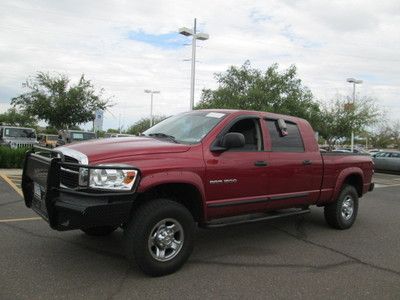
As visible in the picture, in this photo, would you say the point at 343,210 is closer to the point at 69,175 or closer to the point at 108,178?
the point at 108,178

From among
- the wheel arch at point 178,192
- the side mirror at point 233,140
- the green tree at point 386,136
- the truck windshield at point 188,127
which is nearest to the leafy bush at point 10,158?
the truck windshield at point 188,127

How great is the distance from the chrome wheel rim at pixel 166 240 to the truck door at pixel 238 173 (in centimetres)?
56

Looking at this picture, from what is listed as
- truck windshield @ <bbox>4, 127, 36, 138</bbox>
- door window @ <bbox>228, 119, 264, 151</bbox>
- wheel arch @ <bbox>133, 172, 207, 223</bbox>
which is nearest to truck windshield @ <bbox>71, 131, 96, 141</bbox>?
truck windshield @ <bbox>4, 127, 36, 138</bbox>

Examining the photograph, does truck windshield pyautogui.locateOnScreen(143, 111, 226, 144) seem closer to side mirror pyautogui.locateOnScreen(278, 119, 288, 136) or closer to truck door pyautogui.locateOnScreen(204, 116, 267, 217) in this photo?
truck door pyautogui.locateOnScreen(204, 116, 267, 217)

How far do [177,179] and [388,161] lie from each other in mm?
21929

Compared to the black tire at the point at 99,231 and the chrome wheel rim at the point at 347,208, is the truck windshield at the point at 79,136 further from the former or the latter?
the chrome wheel rim at the point at 347,208

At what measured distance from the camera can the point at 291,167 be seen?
20.6ft

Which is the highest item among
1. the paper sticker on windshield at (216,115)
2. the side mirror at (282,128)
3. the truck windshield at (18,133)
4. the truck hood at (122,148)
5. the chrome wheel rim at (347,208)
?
the paper sticker on windshield at (216,115)

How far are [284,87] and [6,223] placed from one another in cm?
2043

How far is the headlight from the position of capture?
442 centimetres

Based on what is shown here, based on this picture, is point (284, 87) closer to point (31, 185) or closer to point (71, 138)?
point (71, 138)

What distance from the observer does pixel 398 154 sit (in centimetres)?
2445

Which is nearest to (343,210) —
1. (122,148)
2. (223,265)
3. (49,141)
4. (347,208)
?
(347,208)

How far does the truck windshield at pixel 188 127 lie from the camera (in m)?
5.52
